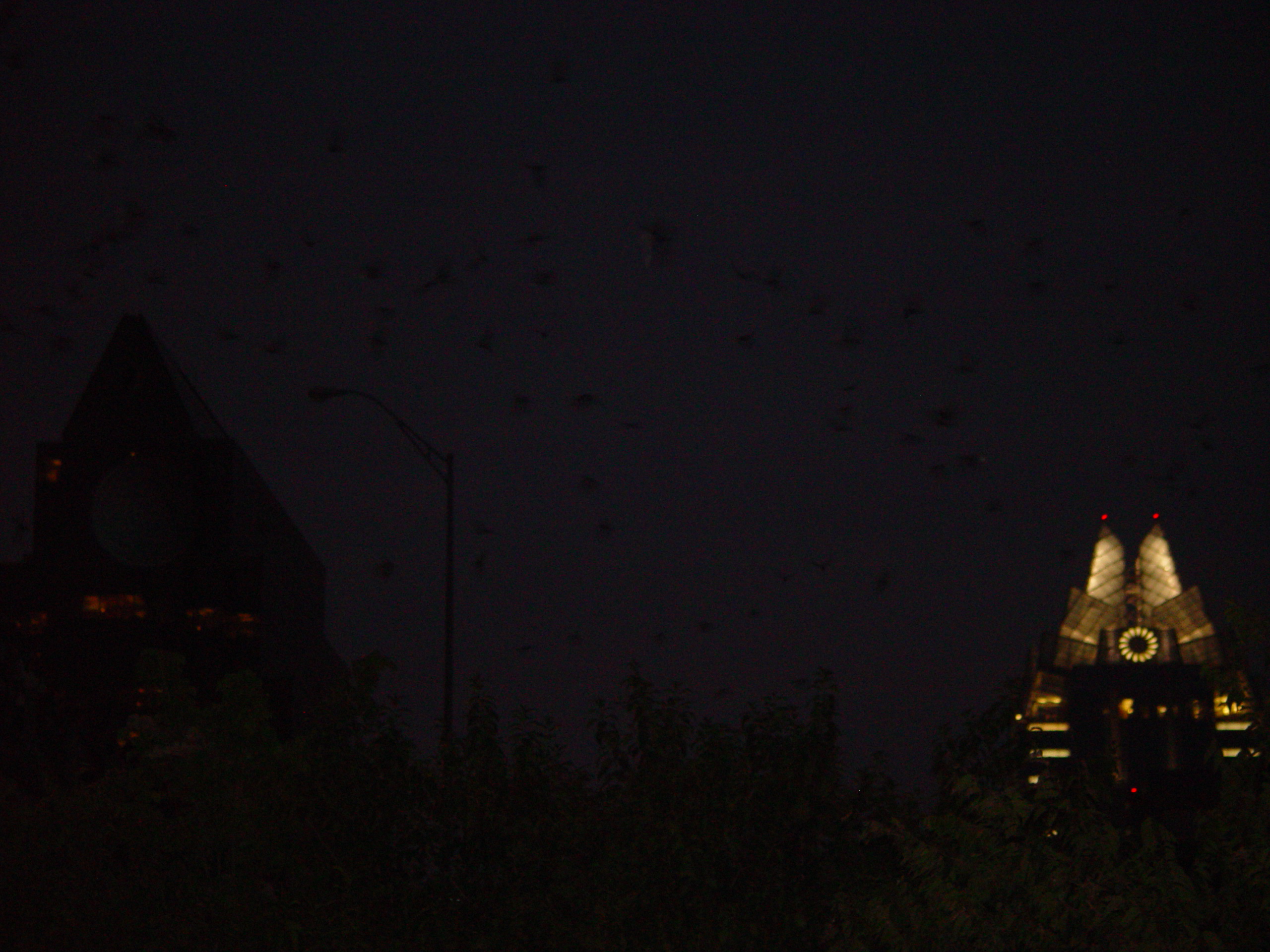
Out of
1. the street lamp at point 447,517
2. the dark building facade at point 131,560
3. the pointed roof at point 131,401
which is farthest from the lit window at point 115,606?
the street lamp at point 447,517

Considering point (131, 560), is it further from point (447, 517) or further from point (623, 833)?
point (623, 833)

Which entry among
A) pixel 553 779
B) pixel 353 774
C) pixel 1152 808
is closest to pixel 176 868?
pixel 353 774

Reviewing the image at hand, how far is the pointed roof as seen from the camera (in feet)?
274

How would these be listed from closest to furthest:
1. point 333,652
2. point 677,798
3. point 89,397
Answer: point 677,798
point 89,397
point 333,652

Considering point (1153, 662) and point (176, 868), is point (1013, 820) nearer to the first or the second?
point (176, 868)

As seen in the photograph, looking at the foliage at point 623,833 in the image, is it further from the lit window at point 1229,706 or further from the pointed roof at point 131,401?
the pointed roof at point 131,401

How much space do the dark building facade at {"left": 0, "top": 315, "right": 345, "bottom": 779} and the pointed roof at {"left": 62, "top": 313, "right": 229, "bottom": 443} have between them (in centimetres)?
Result: 9

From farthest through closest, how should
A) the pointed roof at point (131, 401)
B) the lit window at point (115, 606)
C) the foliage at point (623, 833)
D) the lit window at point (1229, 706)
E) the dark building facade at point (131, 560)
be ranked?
the pointed roof at point (131, 401), the lit window at point (115, 606), the dark building facade at point (131, 560), the foliage at point (623, 833), the lit window at point (1229, 706)

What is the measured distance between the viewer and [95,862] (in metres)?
25.0

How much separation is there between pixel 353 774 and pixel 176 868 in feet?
30.1

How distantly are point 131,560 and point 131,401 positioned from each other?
9.78 meters

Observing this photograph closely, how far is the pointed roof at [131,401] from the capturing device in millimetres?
83625

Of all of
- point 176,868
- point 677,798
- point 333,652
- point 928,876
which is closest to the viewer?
point 928,876

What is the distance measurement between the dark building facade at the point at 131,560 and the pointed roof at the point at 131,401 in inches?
3.4
